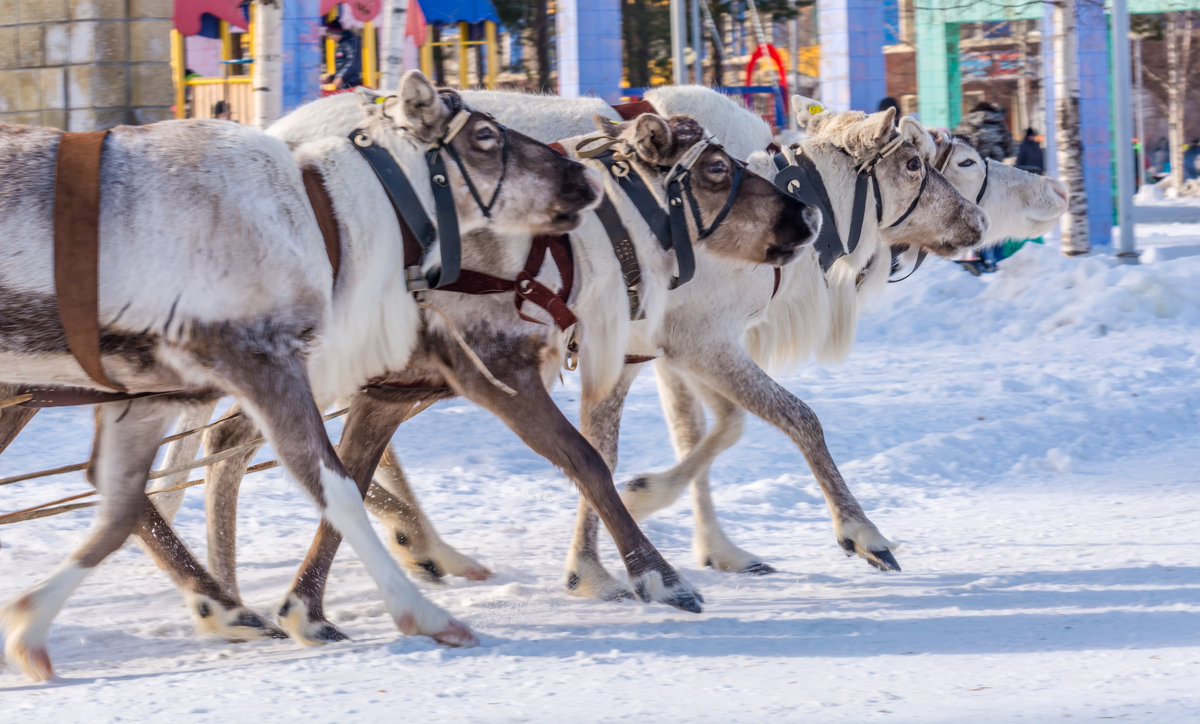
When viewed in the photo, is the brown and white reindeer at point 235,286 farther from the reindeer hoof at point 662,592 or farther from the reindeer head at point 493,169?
the reindeer hoof at point 662,592

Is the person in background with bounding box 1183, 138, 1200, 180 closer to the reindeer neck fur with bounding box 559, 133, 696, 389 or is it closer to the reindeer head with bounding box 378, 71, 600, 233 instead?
the reindeer neck fur with bounding box 559, 133, 696, 389

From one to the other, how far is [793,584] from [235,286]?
2.51 meters

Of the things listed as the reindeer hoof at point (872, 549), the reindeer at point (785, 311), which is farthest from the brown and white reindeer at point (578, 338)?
the reindeer hoof at point (872, 549)

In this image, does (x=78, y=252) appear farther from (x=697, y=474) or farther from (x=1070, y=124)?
(x=1070, y=124)

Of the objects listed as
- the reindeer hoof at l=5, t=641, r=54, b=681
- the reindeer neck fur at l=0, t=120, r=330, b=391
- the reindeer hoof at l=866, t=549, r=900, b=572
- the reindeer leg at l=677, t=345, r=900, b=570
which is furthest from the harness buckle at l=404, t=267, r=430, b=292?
the reindeer hoof at l=866, t=549, r=900, b=572

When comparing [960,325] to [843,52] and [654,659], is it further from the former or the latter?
[654,659]

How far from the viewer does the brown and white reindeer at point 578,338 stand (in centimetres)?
476

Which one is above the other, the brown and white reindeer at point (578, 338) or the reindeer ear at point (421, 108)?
the reindeer ear at point (421, 108)

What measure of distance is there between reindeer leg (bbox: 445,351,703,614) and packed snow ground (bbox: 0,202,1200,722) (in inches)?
4.8

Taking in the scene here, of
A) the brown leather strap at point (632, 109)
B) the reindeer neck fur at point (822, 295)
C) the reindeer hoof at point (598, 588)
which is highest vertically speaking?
the brown leather strap at point (632, 109)

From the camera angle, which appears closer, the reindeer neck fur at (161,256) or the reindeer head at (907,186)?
the reindeer neck fur at (161,256)

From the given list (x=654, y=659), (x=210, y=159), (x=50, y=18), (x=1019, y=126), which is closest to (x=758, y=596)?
(x=654, y=659)

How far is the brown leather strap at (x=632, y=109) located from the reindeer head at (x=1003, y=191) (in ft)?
5.32

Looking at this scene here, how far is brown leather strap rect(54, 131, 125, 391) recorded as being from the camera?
12.9 feet
